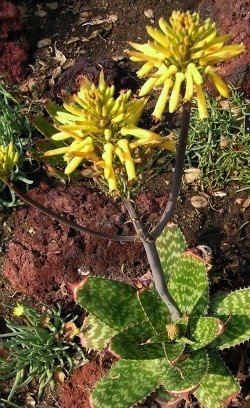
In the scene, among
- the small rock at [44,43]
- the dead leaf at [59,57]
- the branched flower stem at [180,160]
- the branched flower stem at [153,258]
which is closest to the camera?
the branched flower stem at [180,160]

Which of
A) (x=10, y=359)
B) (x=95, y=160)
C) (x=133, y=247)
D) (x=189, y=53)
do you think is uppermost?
(x=189, y=53)

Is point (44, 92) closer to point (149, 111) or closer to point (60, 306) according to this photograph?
point (149, 111)

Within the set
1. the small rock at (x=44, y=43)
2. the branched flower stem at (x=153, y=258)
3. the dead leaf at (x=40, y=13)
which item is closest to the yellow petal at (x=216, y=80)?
the branched flower stem at (x=153, y=258)

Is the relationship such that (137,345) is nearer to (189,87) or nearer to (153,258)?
(153,258)

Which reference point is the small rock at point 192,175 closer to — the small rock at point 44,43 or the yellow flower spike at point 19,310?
the yellow flower spike at point 19,310

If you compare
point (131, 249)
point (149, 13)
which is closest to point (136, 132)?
point (131, 249)

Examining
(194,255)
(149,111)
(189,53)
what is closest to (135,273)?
(194,255)
